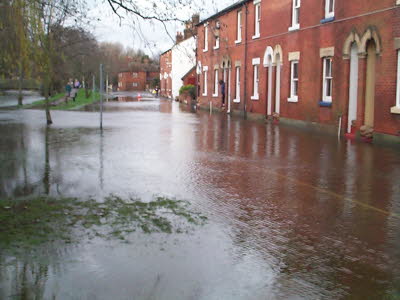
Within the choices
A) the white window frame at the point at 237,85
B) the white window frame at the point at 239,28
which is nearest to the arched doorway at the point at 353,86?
the white window frame at the point at 239,28

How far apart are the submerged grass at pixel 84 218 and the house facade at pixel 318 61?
145 inches

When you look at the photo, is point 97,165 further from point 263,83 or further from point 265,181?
point 263,83

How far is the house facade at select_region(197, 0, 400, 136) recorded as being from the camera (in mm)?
17797

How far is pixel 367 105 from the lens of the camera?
19672 mm

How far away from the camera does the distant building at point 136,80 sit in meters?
148

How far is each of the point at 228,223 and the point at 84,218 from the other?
76.3 inches

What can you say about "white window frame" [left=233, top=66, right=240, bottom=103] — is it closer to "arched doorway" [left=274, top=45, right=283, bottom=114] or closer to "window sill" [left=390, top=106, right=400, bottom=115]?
"arched doorway" [left=274, top=45, right=283, bottom=114]

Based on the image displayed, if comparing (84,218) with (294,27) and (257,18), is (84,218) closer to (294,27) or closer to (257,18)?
(294,27)

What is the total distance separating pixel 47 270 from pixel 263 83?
83.4 feet

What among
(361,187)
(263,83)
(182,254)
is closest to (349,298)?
(182,254)

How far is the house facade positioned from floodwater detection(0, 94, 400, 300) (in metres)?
2.95

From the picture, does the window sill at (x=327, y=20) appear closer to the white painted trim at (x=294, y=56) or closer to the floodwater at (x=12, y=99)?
the white painted trim at (x=294, y=56)

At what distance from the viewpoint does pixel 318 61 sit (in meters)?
23.0

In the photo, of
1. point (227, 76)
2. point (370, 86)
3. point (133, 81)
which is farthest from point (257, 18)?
point (133, 81)
